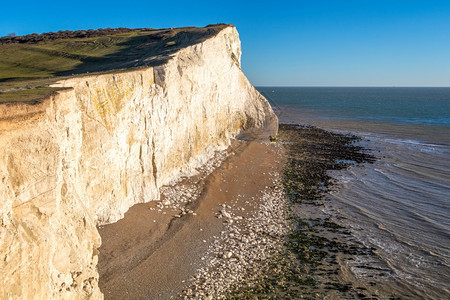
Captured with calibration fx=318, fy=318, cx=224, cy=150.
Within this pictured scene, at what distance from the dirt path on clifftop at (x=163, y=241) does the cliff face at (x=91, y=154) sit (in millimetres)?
1114

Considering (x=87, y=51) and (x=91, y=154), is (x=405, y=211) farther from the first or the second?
(x=87, y=51)

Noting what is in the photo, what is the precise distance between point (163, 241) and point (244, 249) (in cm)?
345

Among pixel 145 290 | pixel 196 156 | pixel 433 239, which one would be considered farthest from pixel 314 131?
pixel 145 290

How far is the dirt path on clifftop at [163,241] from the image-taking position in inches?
430

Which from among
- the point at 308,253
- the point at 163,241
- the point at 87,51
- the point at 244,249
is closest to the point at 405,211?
the point at 308,253

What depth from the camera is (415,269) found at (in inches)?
522

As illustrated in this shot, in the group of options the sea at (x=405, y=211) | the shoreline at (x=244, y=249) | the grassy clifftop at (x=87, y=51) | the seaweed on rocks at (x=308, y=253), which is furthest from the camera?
the grassy clifftop at (x=87, y=51)

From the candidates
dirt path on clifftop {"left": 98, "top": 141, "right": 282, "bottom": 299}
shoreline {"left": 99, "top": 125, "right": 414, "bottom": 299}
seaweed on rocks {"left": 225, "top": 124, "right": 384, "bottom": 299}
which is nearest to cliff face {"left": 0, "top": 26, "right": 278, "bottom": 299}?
dirt path on clifftop {"left": 98, "top": 141, "right": 282, "bottom": 299}

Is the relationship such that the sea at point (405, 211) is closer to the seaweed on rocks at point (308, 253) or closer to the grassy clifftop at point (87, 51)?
the seaweed on rocks at point (308, 253)

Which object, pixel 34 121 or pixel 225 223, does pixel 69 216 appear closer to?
pixel 34 121

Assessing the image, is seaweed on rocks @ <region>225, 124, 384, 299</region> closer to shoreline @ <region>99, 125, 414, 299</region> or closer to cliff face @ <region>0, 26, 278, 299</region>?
shoreline @ <region>99, 125, 414, 299</region>

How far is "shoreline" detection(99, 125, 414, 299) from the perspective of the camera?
11.1 metres

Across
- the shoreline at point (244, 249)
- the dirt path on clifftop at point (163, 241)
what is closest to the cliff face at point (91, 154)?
the dirt path on clifftop at point (163, 241)

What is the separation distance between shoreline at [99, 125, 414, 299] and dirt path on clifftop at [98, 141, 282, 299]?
4cm
